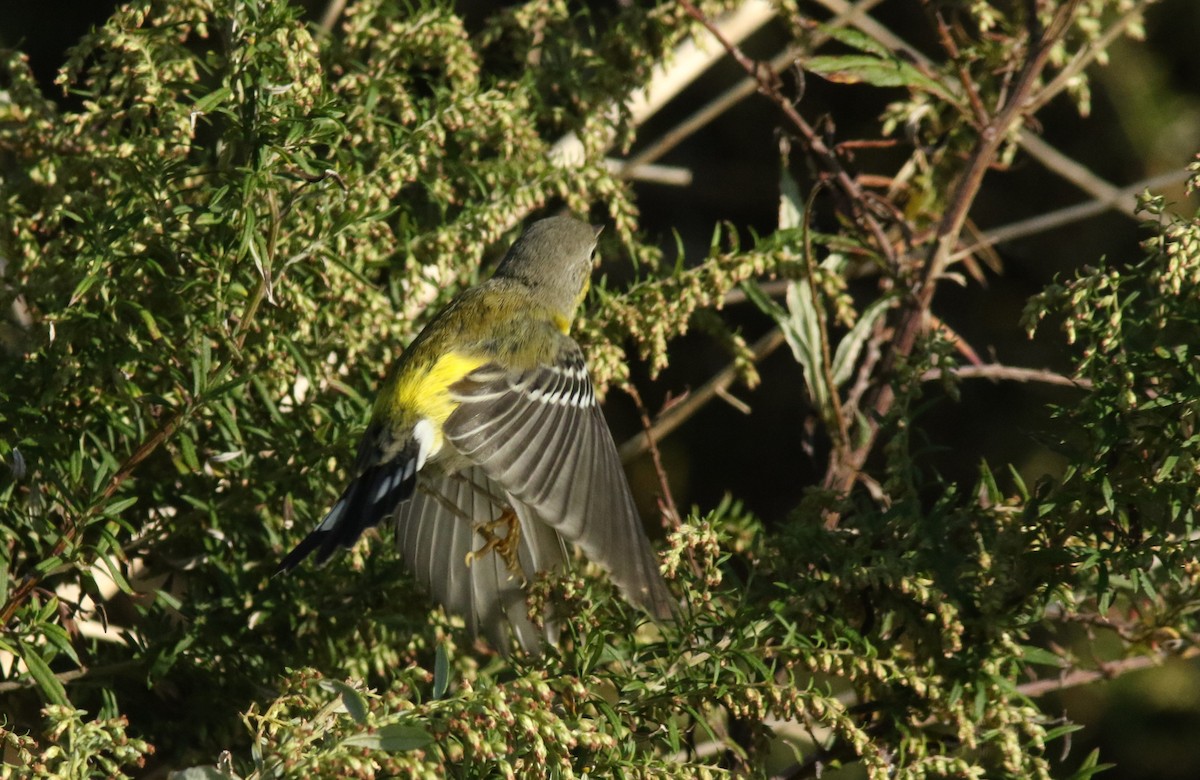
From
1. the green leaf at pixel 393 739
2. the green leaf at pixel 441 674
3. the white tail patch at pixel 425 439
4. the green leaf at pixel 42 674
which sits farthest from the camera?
the white tail patch at pixel 425 439

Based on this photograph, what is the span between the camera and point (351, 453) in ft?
6.98

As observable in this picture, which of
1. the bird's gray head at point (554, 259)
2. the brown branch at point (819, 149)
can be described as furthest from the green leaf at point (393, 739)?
the bird's gray head at point (554, 259)

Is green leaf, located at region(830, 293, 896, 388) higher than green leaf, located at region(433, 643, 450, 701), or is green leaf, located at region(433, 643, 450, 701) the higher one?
green leaf, located at region(433, 643, 450, 701)

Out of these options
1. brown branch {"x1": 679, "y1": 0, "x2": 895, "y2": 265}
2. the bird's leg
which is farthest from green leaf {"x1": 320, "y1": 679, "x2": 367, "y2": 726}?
brown branch {"x1": 679, "y1": 0, "x2": 895, "y2": 265}

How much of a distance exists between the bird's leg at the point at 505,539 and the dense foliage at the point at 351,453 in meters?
0.26

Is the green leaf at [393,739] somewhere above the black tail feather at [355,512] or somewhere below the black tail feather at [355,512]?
below

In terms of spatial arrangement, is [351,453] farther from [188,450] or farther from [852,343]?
[852,343]

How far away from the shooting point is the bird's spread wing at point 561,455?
2.03 meters

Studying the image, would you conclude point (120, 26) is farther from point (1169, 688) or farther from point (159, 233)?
point (1169, 688)

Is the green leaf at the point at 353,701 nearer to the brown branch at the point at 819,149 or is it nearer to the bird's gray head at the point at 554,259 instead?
the brown branch at the point at 819,149

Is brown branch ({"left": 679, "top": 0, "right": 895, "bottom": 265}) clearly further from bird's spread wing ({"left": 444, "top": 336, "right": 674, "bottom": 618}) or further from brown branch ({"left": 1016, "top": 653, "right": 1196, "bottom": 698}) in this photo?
brown branch ({"left": 1016, "top": 653, "right": 1196, "bottom": 698})

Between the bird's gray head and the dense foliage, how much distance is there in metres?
0.69

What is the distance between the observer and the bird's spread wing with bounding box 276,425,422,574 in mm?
2016

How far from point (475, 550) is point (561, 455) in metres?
0.25
